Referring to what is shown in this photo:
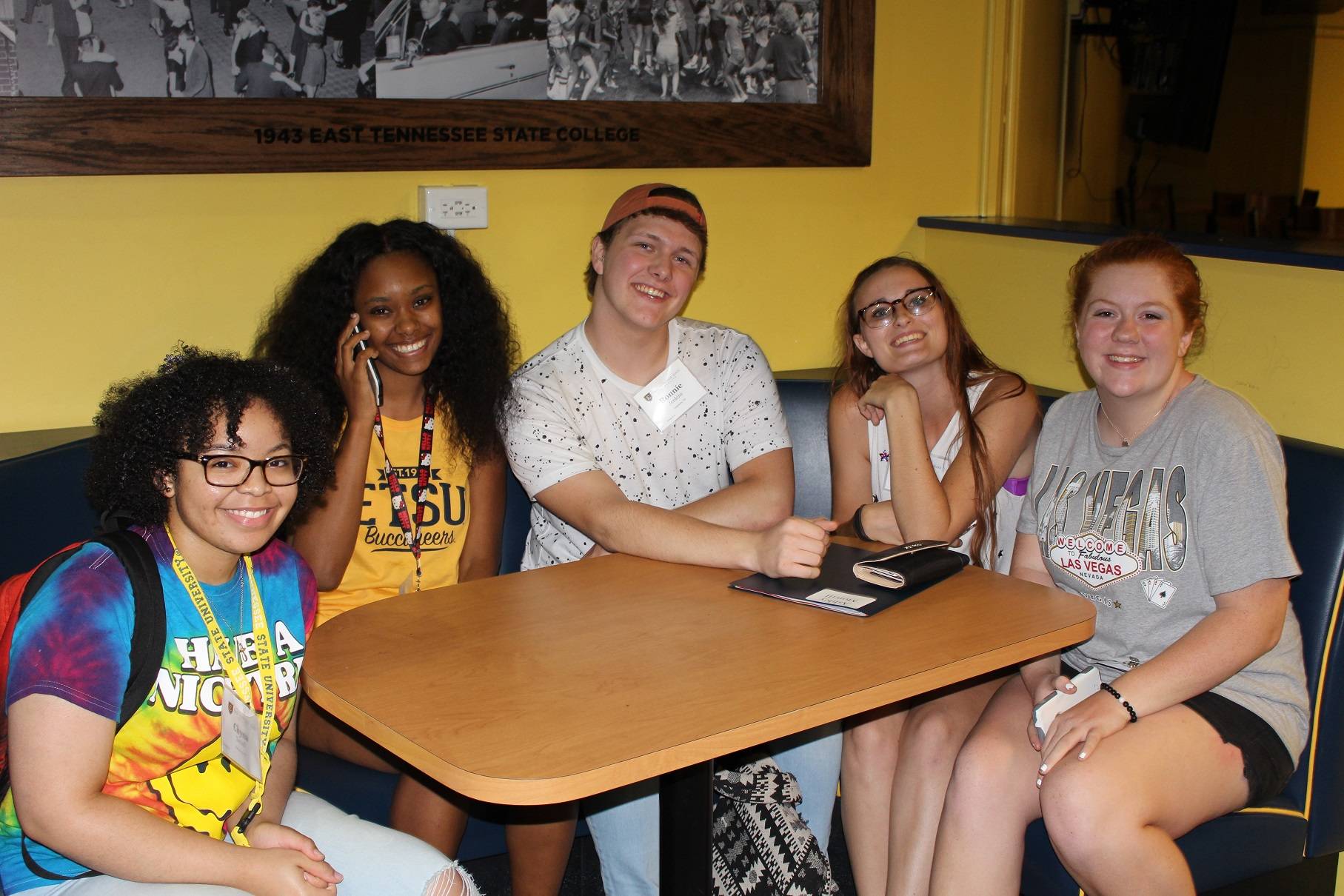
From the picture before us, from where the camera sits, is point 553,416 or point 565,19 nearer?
point 553,416

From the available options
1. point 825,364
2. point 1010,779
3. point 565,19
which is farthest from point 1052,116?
point 1010,779

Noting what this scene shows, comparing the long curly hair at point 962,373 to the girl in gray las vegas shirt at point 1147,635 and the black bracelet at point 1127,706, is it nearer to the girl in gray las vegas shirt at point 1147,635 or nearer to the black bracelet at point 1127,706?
the girl in gray las vegas shirt at point 1147,635

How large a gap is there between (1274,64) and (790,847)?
474 cm

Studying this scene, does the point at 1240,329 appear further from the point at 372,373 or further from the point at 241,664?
the point at 241,664

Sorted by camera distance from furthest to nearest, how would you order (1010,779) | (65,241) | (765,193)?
(765,193), (65,241), (1010,779)

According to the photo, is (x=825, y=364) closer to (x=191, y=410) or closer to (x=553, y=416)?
(x=553, y=416)

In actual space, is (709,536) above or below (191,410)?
below

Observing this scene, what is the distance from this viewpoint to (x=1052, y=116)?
3.75 meters

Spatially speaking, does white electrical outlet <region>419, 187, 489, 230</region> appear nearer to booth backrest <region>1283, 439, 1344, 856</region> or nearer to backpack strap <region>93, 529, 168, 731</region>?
backpack strap <region>93, 529, 168, 731</region>

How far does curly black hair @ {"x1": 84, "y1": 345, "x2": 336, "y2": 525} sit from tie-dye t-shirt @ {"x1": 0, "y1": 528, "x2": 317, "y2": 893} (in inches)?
3.0

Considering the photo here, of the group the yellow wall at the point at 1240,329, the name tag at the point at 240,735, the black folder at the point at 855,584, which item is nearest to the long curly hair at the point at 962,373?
the black folder at the point at 855,584

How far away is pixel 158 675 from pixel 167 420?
348 mm

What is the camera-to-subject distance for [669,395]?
100 inches

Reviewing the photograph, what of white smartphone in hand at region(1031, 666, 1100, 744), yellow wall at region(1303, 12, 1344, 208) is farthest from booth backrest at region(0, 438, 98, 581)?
yellow wall at region(1303, 12, 1344, 208)
